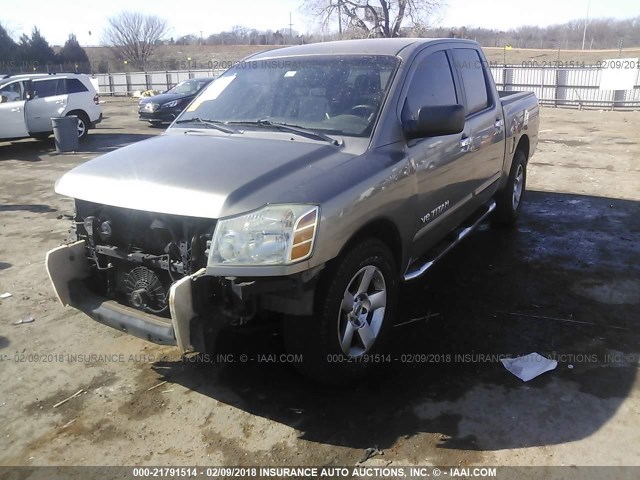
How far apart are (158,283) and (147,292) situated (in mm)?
94

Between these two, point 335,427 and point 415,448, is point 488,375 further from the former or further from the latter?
point 335,427

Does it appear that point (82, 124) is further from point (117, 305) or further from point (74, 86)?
point (117, 305)

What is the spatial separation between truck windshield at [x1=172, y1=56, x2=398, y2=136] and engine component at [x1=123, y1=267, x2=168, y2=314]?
1.28 meters

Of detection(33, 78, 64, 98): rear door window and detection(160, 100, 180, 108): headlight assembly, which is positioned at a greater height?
Answer: detection(33, 78, 64, 98): rear door window

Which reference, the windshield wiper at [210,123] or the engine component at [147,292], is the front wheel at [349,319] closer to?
the engine component at [147,292]

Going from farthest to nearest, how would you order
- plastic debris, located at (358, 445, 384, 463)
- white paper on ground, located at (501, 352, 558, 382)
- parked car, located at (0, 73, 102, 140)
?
parked car, located at (0, 73, 102, 140) < white paper on ground, located at (501, 352, 558, 382) < plastic debris, located at (358, 445, 384, 463)

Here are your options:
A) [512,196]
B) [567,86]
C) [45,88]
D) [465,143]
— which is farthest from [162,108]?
[567,86]

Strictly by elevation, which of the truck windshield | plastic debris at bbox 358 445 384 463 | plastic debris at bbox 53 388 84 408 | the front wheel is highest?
the truck windshield

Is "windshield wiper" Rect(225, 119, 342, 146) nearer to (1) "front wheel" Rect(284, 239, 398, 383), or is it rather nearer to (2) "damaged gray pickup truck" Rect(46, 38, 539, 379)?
(2) "damaged gray pickup truck" Rect(46, 38, 539, 379)

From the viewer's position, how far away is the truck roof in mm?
3975

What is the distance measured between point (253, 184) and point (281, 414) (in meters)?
1.33

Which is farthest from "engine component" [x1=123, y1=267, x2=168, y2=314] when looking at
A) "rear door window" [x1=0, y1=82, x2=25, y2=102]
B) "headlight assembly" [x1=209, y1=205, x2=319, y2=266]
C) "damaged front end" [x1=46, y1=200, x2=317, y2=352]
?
"rear door window" [x1=0, y1=82, x2=25, y2=102]

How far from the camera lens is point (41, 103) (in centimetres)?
1377

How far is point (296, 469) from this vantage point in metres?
2.72
